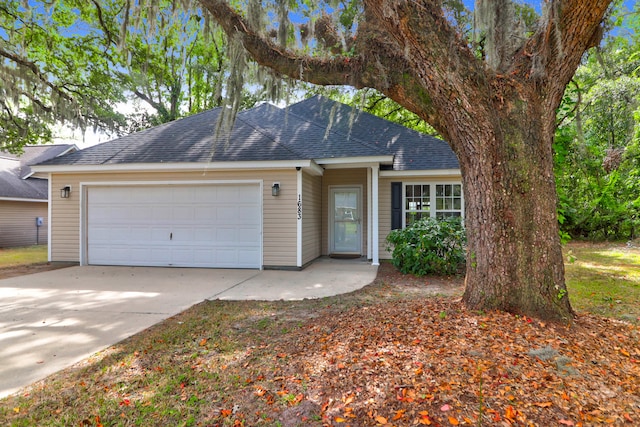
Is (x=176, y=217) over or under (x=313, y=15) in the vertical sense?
under

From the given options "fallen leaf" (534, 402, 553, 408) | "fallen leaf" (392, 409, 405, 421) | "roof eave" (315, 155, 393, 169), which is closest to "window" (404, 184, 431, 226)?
"roof eave" (315, 155, 393, 169)

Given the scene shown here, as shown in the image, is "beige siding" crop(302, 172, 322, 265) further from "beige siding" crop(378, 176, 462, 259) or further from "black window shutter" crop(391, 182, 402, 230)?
"black window shutter" crop(391, 182, 402, 230)

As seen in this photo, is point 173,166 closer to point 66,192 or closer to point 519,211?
point 66,192

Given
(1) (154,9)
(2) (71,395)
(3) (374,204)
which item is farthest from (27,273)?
(3) (374,204)

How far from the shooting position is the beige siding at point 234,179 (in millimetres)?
7637

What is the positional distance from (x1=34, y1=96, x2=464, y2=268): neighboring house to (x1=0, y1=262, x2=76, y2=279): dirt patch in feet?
0.93

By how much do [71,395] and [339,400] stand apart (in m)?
1.85

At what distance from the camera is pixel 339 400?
226cm

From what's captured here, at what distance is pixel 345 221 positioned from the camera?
9.80 m

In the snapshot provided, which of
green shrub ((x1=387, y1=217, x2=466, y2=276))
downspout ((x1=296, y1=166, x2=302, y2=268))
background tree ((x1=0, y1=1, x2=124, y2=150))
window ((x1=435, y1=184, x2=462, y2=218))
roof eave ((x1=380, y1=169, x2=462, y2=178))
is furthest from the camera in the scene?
window ((x1=435, y1=184, x2=462, y2=218))

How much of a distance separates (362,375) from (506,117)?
258 cm

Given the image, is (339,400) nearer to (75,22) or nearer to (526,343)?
(526,343)

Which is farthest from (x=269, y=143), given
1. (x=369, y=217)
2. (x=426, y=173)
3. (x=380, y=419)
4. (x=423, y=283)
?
(x=380, y=419)

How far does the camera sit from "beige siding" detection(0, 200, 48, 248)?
45.6ft
